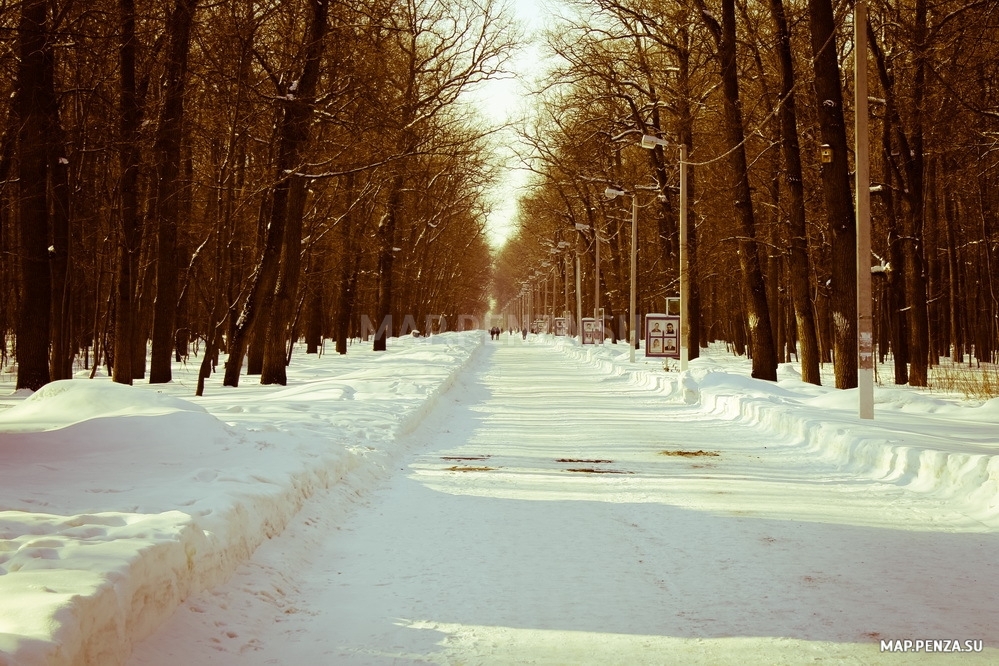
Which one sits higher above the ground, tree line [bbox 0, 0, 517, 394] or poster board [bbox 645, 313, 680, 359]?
Answer: tree line [bbox 0, 0, 517, 394]

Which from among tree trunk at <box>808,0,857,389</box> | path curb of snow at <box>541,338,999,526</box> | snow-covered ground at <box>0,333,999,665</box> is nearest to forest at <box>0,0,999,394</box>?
tree trunk at <box>808,0,857,389</box>

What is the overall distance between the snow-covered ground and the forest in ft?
16.9

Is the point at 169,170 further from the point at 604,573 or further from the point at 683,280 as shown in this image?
the point at 604,573

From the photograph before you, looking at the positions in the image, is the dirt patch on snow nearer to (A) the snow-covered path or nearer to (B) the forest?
(A) the snow-covered path

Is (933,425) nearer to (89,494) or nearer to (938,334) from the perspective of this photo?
(89,494)

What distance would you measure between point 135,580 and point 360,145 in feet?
86.5

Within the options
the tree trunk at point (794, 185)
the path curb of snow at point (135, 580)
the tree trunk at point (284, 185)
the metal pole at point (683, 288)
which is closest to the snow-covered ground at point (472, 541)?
the path curb of snow at point (135, 580)

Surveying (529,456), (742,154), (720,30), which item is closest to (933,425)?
(529,456)

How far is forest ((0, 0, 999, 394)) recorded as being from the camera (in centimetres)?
1833

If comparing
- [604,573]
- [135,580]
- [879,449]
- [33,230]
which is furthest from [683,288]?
[135,580]

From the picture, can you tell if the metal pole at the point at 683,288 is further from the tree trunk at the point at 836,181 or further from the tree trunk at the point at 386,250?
the tree trunk at the point at 386,250

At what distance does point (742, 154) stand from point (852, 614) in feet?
71.7

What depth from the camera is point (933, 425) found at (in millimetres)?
14023

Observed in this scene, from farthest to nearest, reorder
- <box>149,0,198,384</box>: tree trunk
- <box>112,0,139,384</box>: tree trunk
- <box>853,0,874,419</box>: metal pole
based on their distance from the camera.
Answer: <box>112,0,139,384</box>: tree trunk
<box>149,0,198,384</box>: tree trunk
<box>853,0,874,419</box>: metal pole
